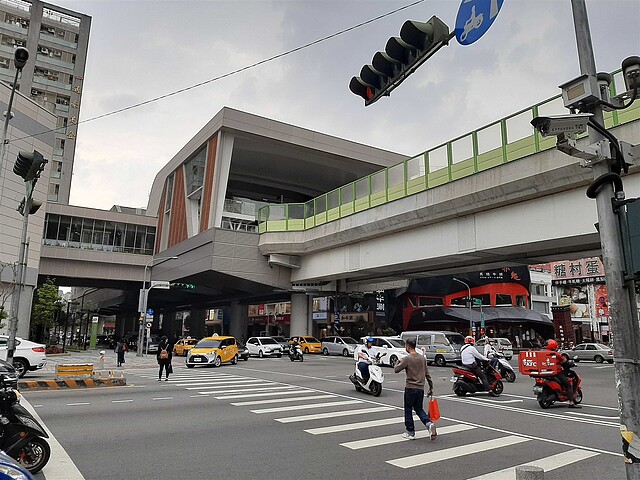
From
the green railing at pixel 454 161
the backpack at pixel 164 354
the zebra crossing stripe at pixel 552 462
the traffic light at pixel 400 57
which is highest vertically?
the green railing at pixel 454 161

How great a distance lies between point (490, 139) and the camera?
2195cm

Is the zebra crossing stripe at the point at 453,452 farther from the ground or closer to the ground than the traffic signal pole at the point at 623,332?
closer to the ground

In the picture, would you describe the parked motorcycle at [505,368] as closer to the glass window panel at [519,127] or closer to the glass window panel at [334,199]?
the glass window panel at [519,127]

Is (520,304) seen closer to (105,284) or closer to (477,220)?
(477,220)

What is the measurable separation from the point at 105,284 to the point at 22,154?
4748 cm

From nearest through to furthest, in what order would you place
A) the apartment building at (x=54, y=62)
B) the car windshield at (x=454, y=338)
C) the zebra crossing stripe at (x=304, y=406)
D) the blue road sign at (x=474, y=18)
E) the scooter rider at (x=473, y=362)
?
the blue road sign at (x=474, y=18), the zebra crossing stripe at (x=304, y=406), the scooter rider at (x=473, y=362), the car windshield at (x=454, y=338), the apartment building at (x=54, y=62)

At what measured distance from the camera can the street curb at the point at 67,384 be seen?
15.6m

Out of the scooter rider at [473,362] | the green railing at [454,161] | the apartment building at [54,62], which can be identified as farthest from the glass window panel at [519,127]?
the apartment building at [54,62]

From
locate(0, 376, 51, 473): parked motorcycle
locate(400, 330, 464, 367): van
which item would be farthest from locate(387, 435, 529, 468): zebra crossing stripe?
locate(400, 330, 464, 367): van

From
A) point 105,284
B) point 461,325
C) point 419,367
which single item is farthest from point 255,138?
point 419,367

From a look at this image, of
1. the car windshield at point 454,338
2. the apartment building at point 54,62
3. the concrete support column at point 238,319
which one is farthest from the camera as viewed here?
the apartment building at point 54,62

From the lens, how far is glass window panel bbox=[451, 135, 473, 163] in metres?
22.9

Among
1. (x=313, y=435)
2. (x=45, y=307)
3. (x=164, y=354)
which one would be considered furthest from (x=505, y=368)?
(x=45, y=307)

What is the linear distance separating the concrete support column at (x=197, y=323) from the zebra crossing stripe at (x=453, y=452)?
64435 millimetres
